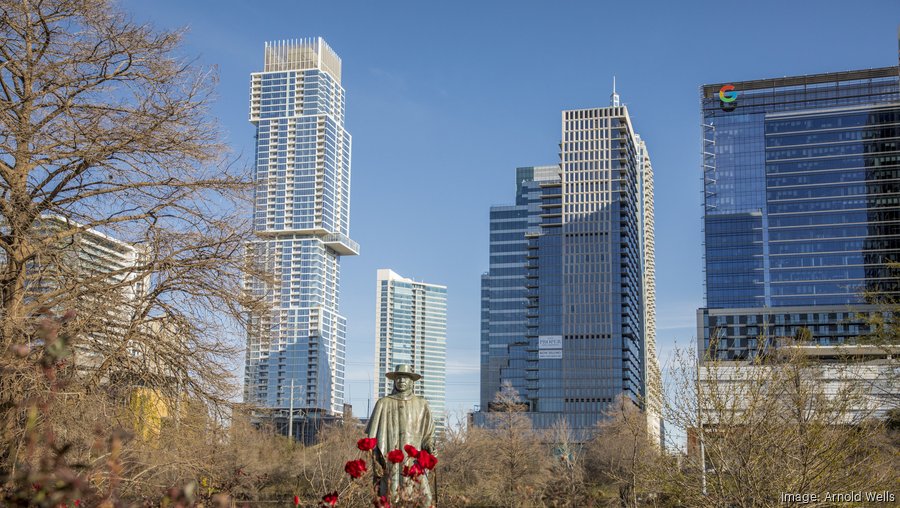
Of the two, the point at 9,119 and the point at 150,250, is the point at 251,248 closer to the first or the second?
the point at 150,250

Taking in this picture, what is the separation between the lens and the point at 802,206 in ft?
470

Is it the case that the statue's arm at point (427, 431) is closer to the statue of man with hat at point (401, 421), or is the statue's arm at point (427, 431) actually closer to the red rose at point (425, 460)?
the statue of man with hat at point (401, 421)

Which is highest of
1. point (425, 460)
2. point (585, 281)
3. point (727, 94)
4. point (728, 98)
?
point (727, 94)

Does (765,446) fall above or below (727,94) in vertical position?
below

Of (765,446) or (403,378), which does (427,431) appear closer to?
(403,378)

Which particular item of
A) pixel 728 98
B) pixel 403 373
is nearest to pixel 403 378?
pixel 403 373

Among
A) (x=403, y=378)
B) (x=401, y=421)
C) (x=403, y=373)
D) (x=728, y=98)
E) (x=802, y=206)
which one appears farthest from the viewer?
(x=728, y=98)

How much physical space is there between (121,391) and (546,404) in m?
129

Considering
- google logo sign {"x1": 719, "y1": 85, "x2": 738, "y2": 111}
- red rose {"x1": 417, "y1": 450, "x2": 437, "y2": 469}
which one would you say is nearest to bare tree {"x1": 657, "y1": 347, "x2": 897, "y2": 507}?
red rose {"x1": 417, "y1": 450, "x2": 437, "y2": 469}

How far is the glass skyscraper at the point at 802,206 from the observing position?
13850 cm

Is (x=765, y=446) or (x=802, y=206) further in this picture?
(x=802, y=206)

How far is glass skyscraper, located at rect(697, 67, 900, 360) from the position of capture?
138 metres

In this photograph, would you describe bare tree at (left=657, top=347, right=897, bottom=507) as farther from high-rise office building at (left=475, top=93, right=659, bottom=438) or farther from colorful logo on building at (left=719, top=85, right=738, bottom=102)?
colorful logo on building at (left=719, top=85, right=738, bottom=102)

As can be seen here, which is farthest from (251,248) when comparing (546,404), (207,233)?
(546,404)
